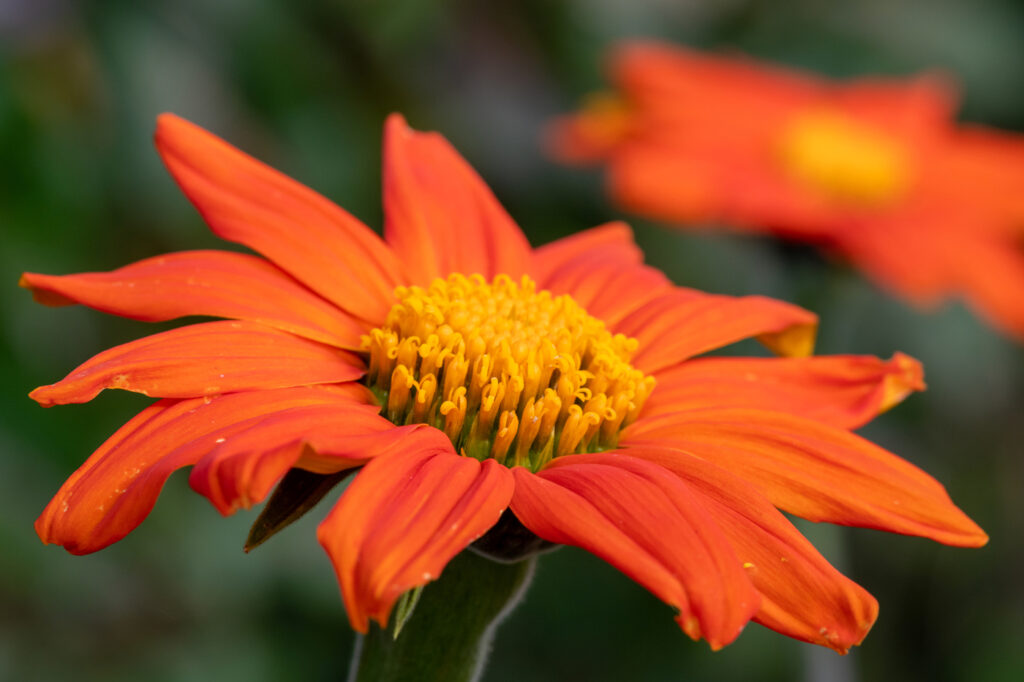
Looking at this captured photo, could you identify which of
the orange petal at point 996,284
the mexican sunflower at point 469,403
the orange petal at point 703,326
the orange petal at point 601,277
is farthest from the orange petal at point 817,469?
the orange petal at point 996,284

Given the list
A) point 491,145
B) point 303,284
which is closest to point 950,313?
point 491,145

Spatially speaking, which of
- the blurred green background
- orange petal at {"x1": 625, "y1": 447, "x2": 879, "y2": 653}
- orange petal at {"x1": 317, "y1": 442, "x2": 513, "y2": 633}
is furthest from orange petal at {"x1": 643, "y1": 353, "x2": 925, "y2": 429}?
the blurred green background

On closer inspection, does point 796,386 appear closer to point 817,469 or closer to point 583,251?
point 817,469

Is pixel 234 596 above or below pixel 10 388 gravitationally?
below

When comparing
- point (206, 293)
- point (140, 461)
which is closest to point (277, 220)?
point (206, 293)

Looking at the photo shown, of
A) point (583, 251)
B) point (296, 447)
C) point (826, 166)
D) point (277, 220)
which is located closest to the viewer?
point (296, 447)

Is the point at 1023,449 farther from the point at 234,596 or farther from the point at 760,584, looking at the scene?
the point at 760,584
